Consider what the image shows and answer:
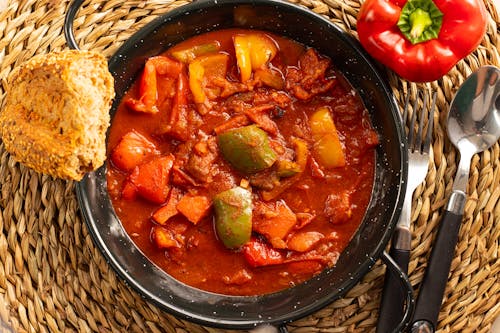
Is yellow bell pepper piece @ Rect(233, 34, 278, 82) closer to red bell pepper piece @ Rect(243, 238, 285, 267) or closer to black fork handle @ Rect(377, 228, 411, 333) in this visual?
red bell pepper piece @ Rect(243, 238, 285, 267)

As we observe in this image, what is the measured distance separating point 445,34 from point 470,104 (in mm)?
445

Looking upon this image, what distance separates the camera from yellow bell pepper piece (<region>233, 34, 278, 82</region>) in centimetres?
504

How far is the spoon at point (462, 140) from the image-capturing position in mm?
5023

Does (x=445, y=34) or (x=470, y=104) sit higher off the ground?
(x=445, y=34)

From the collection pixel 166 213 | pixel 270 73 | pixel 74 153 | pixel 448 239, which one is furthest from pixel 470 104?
pixel 74 153

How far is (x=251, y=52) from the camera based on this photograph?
509cm

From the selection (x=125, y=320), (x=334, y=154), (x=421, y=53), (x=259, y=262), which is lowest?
(x=125, y=320)

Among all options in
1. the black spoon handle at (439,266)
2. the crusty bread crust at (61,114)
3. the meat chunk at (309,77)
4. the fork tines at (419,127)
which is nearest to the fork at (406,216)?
the fork tines at (419,127)

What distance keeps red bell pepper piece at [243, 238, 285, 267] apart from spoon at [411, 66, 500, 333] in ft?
2.71

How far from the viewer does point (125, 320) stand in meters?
5.16

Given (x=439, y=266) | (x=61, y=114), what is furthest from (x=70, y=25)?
(x=439, y=266)

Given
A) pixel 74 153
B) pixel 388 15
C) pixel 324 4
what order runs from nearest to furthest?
1. pixel 74 153
2. pixel 388 15
3. pixel 324 4

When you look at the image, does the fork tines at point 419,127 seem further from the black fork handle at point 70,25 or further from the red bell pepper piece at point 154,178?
the black fork handle at point 70,25

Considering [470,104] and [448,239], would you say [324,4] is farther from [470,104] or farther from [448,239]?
[448,239]
